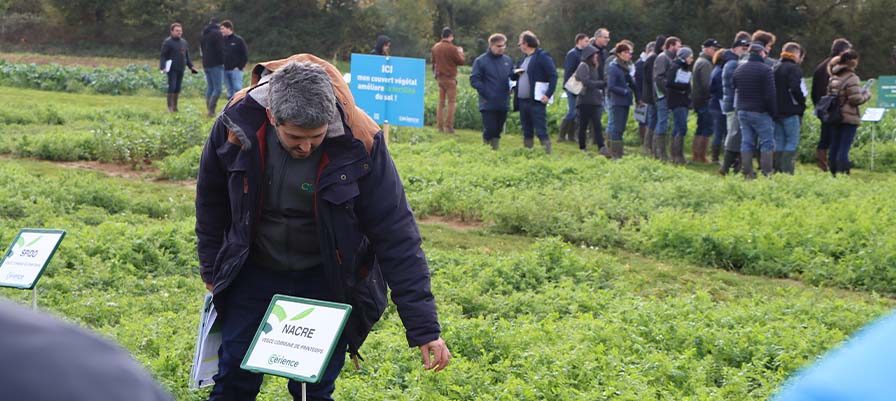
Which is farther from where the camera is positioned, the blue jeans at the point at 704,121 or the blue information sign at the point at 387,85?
the blue jeans at the point at 704,121

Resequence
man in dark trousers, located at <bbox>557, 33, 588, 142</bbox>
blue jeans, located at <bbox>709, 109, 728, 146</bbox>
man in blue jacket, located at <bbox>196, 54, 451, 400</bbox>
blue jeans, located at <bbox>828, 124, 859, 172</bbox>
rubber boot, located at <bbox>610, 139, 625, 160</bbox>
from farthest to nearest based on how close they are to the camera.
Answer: blue jeans, located at <bbox>709, 109, 728, 146</bbox> → man in dark trousers, located at <bbox>557, 33, 588, 142</bbox> → rubber boot, located at <bbox>610, 139, 625, 160</bbox> → blue jeans, located at <bbox>828, 124, 859, 172</bbox> → man in blue jacket, located at <bbox>196, 54, 451, 400</bbox>

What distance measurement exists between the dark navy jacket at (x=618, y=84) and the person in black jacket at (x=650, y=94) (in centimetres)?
70

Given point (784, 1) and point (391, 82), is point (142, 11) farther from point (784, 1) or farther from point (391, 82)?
point (391, 82)

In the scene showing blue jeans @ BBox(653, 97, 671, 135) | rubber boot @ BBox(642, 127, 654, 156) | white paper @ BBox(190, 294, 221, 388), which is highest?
white paper @ BBox(190, 294, 221, 388)

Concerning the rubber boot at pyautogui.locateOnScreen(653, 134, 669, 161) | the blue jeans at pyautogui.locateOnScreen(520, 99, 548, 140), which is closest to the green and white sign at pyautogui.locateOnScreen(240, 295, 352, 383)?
the blue jeans at pyautogui.locateOnScreen(520, 99, 548, 140)

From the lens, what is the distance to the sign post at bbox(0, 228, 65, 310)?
18.4 feet

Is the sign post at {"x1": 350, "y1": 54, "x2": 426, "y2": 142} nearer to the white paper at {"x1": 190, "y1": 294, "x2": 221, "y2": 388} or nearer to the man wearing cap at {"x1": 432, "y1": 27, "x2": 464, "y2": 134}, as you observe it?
the man wearing cap at {"x1": 432, "y1": 27, "x2": 464, "y2": 134}

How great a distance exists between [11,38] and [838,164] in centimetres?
4989

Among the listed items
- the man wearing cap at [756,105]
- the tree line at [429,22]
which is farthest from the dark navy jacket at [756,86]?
the tree line at [429,22]

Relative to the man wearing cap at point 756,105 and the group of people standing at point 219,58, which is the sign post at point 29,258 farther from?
the group of people standing at point 219,58

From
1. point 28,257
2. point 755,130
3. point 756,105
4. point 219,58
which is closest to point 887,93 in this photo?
point 755,130

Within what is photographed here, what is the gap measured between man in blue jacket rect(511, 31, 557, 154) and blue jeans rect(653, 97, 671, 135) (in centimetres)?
178

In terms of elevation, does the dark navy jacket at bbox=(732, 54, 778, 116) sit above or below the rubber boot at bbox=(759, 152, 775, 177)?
above

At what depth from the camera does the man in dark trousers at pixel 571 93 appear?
58.1ft
